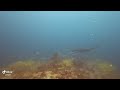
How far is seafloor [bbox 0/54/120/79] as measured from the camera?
353 cm

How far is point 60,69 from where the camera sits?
3.54m

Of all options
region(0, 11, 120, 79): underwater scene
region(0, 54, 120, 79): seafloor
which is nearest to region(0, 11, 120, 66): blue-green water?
region(0, 11, 120, 79): underwater scene

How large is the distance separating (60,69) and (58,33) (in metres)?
0.52

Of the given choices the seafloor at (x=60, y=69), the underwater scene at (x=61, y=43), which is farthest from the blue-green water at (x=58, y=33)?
the seafloor at (x=60, y=69)

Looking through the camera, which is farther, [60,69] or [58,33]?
[58,33]

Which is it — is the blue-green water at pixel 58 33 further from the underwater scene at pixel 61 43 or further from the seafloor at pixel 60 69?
the seafloor at pixel 60 69

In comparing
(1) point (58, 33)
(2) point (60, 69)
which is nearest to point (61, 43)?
(1) point (58, 33)

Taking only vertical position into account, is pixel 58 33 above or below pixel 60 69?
above

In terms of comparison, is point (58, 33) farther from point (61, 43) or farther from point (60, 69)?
point (60, 69)

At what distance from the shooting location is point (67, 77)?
3527 mm

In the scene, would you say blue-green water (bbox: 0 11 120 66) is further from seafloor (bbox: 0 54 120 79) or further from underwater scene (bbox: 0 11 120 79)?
seafloor (bbox: 0 54 120 79)
